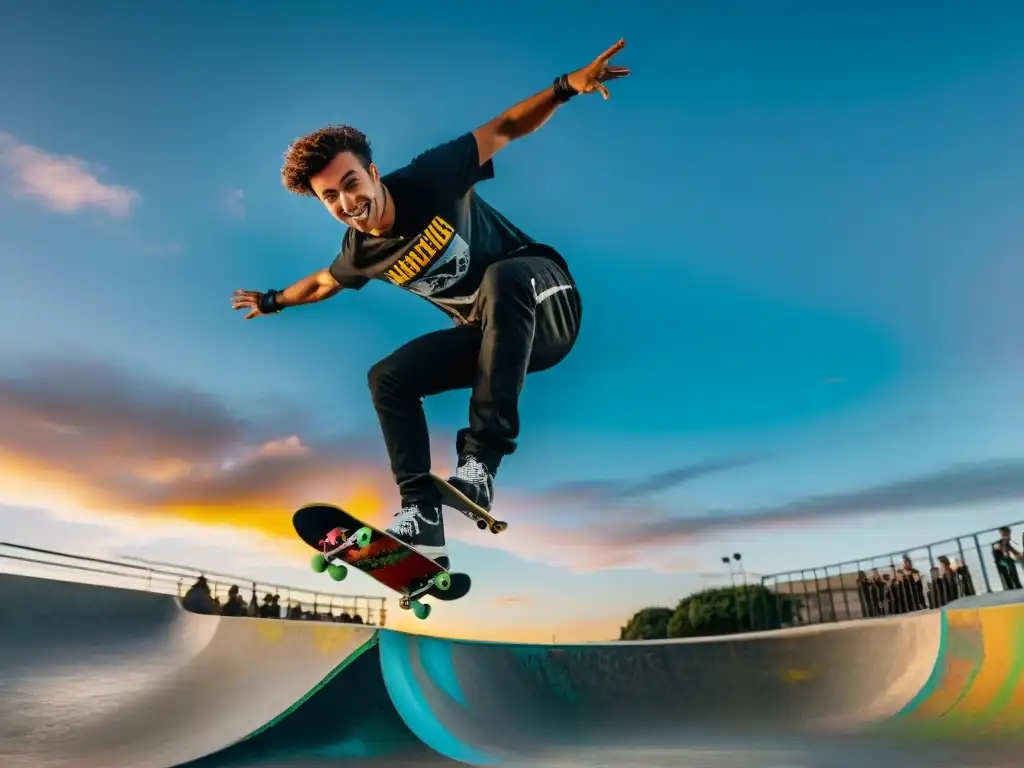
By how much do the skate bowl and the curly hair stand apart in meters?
5.04

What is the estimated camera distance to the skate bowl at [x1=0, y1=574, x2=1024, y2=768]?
6512 millimetres

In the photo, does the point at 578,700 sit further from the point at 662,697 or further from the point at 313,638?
the point at 313,638

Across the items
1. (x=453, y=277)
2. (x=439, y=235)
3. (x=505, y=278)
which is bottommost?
(x=505, y=278)

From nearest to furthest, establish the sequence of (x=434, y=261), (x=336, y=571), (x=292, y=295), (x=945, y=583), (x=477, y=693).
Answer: (x=336, y=571)
(x=434, y=261)
(x=292, y=295)
(x=477, y=693)
(x=945, y=583)

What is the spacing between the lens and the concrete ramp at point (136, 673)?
6.87m

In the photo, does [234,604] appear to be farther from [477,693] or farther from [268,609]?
[477,693]

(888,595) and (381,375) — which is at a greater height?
(381,375)

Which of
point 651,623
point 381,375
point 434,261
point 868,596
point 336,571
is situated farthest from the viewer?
point 651,623

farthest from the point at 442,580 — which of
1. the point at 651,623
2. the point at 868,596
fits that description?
the point at 651,623

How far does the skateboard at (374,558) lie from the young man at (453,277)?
16 cm

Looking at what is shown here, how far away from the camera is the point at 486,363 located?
4.29 metres

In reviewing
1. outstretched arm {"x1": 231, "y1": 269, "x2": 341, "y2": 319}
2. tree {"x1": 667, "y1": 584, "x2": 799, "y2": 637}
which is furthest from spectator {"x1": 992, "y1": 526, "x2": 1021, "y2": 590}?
tree {"x1": 667, "y1": 584, "x2": 799, "y2": 637}

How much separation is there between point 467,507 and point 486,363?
0.92m

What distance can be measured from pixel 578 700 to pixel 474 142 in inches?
320
